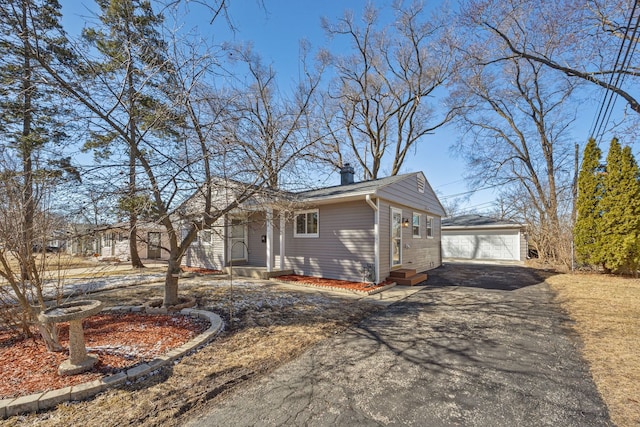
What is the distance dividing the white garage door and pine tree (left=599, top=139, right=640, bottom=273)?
27.0ft

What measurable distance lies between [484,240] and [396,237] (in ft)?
42.5

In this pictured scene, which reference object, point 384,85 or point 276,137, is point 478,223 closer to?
point 384,85

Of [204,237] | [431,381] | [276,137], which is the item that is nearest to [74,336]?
[431,381]

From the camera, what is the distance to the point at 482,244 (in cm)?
1920

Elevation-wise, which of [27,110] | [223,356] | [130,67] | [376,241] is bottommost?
[223,356]

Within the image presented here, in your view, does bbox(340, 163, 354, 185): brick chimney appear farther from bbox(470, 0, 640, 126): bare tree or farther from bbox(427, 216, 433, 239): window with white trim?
bbox(470, 0, 640, 126): bare tree

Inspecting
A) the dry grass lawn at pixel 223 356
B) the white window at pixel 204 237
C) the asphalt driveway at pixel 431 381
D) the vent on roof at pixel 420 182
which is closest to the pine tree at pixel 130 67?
the dry grass lawn at pixel 223 356

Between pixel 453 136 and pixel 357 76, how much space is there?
25.6 feet

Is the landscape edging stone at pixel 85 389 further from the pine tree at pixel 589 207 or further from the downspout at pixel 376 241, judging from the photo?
the pine tree at pixel 589 207

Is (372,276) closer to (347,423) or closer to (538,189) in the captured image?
(347,423)

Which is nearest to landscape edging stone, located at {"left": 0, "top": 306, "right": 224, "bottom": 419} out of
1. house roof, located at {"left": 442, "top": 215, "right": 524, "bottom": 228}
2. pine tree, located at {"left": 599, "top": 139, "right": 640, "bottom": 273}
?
pine tree, located at {"left": 599, "top": 139, "right": 640, "bottom": 273}

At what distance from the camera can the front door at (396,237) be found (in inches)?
358

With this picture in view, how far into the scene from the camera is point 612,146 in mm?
9852

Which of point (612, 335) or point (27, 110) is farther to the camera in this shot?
point (612, 335)
